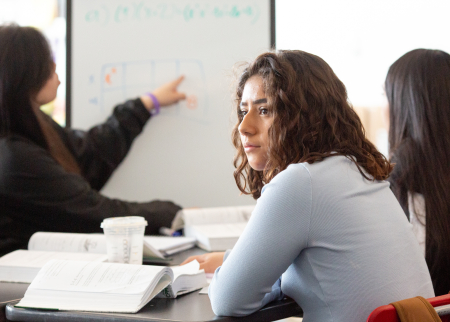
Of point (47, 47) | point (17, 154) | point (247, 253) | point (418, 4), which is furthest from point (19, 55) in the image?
point (418, 4)

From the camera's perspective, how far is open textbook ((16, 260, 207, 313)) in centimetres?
84

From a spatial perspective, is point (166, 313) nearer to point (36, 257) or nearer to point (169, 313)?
point (169, 313)

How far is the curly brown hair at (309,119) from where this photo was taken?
35.8 inches

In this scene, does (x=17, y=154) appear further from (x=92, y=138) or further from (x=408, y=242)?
(x=408, y=242)

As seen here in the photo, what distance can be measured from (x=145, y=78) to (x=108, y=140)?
12.7 inches

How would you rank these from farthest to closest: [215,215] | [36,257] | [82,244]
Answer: [215,215]
[82,244]
[36,257]

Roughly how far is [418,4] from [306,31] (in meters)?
0.59

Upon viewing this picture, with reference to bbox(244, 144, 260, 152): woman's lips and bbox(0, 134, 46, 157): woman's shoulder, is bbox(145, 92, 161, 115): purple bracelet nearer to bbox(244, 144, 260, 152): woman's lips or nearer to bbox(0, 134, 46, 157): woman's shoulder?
bbox(0, 134, 46, 157): woman's shoulder

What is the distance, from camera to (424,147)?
1354 mm

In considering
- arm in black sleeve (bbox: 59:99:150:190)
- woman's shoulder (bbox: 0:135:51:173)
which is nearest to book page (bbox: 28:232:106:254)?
woman's shoulder (bbox: 0:135:51:173)

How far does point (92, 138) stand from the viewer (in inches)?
79.1

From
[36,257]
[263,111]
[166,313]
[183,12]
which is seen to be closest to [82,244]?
[36,257]

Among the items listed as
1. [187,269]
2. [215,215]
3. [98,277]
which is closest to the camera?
[98,277]

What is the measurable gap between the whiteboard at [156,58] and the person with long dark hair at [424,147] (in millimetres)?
771
